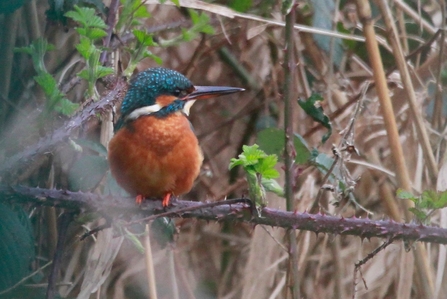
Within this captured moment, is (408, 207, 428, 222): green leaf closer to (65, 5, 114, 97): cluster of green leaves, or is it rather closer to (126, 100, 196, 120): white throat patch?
(65, 5, 114, 97): cluster of green leaves

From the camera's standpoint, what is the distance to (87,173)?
209 cm

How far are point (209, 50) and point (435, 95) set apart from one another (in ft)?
3.52

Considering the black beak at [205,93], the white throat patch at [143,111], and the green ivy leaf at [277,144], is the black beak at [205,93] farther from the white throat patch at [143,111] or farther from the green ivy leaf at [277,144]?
the green ivy leaf at [277,144]

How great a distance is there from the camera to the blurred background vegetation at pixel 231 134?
6.95 feet

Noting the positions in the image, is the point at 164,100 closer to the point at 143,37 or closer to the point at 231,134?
the point at 143,37

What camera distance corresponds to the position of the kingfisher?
6.59 feet

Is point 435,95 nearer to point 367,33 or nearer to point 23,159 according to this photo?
point 367,33

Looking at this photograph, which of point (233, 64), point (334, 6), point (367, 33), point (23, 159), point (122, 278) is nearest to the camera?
point (23, 159)

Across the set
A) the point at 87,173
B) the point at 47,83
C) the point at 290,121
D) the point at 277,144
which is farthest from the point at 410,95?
the point at 47,83

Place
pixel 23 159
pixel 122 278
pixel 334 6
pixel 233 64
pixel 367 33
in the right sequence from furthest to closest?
pixel 233 64, pixel 122 278, pixel 334 6, pixel 367 33, pixel 23 159

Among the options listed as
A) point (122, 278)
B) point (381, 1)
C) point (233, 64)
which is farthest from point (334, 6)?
point (122, 278)

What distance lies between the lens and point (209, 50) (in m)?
3.07

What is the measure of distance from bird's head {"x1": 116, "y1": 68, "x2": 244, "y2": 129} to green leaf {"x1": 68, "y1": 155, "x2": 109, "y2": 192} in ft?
0.51

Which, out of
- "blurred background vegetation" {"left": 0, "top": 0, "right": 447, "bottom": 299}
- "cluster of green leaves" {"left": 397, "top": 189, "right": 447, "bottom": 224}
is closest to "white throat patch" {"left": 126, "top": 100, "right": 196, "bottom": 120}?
"blurred background vegetation" {"left": 0, "top": 0, "right": 447, "bottom": 299}
